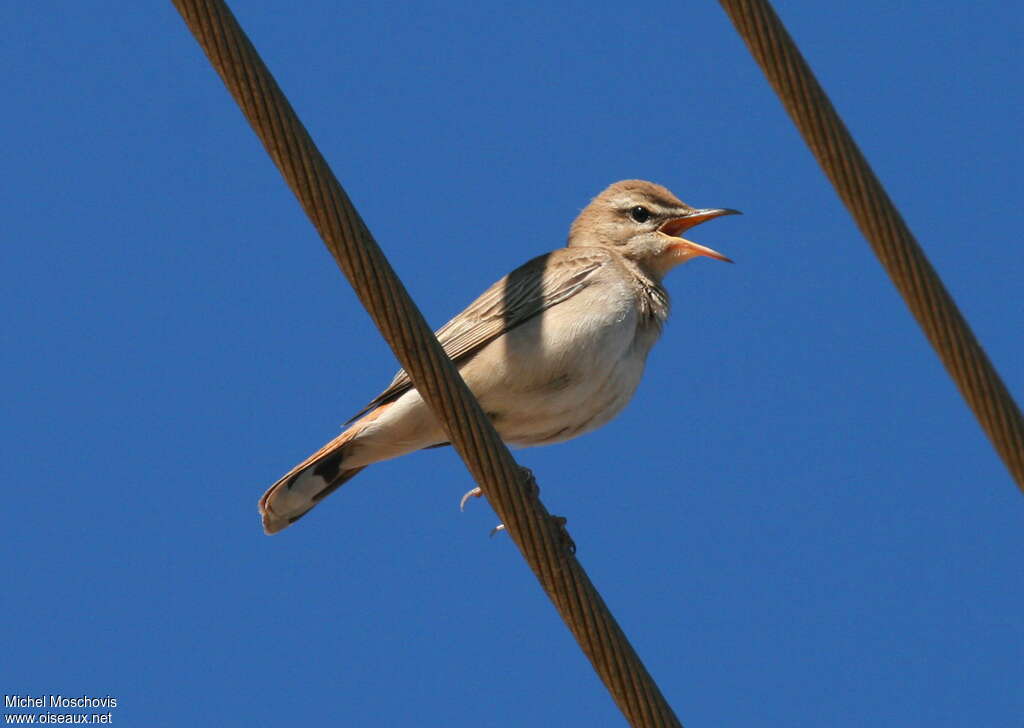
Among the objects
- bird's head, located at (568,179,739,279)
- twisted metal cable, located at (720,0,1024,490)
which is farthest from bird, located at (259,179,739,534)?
twisted metal cable, located at (720,0,1024,490)

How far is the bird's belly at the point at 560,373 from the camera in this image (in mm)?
7070

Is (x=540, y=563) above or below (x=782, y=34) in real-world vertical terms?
below

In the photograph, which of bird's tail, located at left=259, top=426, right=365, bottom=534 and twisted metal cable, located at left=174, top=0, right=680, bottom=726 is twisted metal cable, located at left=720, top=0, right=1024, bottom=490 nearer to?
twisted metal cable, located at left=174, top=0, right=680, bottom=726

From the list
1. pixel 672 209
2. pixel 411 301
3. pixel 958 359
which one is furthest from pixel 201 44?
pixel 672 209

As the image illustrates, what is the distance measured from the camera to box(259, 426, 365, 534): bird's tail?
284 inches

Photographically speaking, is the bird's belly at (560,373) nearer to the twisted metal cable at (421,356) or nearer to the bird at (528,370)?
the bird at (528,370)

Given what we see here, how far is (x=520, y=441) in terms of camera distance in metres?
7.50

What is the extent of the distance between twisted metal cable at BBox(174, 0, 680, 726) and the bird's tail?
2.46 m

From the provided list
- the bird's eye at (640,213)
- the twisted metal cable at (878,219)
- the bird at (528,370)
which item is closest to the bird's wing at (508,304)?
the bird at (528,370)

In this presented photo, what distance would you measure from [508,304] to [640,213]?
1551 mm

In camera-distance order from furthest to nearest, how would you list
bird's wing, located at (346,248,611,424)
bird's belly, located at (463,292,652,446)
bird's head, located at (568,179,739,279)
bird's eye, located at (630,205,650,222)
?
bird's eye, located at (630,205,650,222) < bird's head, located at (568,179,739,279) < bird's wing, located at (346,248,611,424) < bird's belly, located at (463,292,652,446)

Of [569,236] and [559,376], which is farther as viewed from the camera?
[569,236]

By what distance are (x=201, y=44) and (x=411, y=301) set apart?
1051mm

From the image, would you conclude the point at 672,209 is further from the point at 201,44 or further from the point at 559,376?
the point at 201,44
